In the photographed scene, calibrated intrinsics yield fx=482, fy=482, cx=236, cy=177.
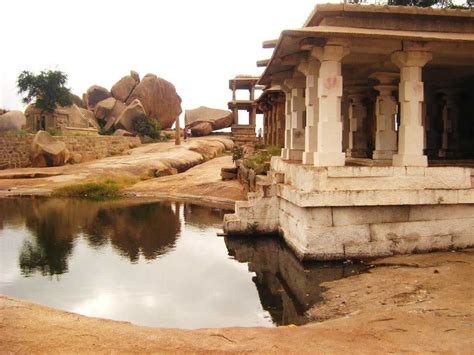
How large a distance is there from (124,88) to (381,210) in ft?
117

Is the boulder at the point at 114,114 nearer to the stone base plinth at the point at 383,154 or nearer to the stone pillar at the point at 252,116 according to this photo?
the stone pillar at the point at 252,116

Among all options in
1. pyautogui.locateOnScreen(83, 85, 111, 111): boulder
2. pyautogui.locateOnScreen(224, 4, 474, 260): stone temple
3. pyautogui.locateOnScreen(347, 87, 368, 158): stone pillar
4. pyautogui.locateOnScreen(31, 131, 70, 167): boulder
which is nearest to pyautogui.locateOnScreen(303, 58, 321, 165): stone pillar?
pyautogui.locateOnScreen(224, 4, 474, 260): stone temple

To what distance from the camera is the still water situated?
24.2ft

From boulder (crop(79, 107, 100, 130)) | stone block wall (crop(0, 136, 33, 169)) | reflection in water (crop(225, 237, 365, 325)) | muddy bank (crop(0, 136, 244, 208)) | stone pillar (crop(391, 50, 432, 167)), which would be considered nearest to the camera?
reflection in water (crop(225, 237, 365, 325))

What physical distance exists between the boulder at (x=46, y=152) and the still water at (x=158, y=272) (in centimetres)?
1183

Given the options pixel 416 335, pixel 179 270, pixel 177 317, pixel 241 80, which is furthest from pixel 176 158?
pixel 416 335

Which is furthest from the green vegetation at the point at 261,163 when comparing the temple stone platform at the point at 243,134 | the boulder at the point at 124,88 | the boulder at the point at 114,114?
the boulder at the point at 124,88

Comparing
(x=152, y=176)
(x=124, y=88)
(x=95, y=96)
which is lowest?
(x=152, y=176)

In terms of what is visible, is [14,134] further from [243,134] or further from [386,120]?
[386,120]

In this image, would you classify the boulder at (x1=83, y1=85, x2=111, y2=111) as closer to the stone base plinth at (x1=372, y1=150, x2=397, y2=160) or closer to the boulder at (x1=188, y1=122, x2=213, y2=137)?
the boulder at (x1=188, y1=122, x2=213, y2=137)

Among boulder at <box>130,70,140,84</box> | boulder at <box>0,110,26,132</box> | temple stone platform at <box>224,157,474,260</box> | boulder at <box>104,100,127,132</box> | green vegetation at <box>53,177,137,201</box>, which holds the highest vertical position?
boulder at <box>130,70,140,84</box>

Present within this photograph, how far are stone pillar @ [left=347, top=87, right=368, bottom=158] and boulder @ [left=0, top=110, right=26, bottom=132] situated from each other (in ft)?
75.3

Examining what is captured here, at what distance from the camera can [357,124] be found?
15.3 m

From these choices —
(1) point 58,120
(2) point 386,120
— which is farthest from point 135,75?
(2) point 386,120
